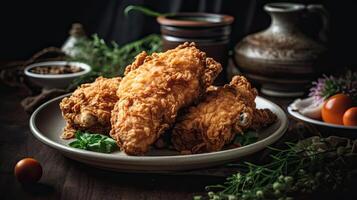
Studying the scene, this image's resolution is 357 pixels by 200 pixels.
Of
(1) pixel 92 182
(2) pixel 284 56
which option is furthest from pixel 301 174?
(2) pixel 284 56

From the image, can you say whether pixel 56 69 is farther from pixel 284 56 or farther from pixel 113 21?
pixel 284 56

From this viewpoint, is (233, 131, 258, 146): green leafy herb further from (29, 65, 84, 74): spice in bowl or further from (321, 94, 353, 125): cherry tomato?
(29, 65, 84, 74): spice in bowl

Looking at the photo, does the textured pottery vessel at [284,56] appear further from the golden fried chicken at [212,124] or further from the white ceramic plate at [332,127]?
the golden fried chicken at [212,124]

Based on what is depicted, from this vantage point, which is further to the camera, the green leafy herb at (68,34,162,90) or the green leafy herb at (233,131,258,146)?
the green leafy herb at (68,34,162,90)

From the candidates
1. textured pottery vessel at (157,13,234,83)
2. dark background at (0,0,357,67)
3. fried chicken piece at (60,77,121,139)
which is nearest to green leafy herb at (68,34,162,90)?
textured pottery vessel at (157,13,234,83)

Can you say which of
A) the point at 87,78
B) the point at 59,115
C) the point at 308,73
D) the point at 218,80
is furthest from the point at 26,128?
the point at 308,73

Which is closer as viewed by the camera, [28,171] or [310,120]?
[28,171]
